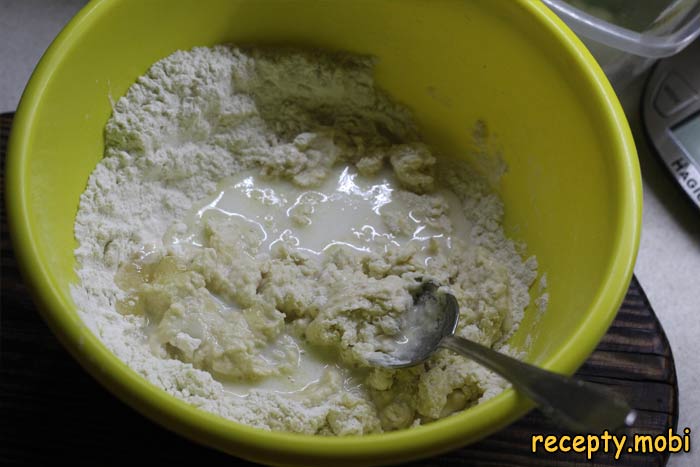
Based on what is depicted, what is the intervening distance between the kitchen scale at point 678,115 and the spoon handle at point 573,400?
776 mm

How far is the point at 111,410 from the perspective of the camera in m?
1.04

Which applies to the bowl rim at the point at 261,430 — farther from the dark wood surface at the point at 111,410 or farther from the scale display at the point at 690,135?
the scale display at the point at 690,135

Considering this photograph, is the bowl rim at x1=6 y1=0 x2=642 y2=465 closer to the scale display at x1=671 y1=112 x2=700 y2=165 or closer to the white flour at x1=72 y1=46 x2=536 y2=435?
the white flour at x1=72 y1=46 x2=536 y2=435

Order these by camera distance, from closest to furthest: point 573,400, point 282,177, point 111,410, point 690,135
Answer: point 573,400 → point 111,410 → point 282,177 → point 690,135

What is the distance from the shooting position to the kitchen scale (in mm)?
1412

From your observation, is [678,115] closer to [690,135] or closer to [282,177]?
[690,135]

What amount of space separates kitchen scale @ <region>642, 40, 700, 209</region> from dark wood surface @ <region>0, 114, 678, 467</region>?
0.40 metres

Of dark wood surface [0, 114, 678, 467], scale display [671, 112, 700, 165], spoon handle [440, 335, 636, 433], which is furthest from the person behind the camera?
scale display [671, 112, 700, 165]

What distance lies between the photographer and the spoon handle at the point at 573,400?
2.53 feet

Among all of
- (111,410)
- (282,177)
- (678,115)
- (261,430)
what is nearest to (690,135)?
(678,115)

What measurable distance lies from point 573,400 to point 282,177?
2.27 ft

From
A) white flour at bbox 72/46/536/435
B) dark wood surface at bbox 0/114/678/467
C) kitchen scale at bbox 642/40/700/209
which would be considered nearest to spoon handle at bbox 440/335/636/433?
white flour at bbox 72/46/536/435

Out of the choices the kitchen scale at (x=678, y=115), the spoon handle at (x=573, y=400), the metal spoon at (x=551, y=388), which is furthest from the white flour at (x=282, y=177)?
the kitchen scale at (x=678, y=115)

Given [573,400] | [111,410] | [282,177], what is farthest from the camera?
[282,177]
